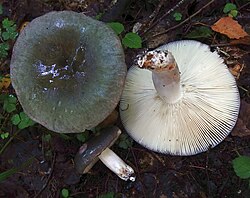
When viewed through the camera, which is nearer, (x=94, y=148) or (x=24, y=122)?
(x=94, y=148)

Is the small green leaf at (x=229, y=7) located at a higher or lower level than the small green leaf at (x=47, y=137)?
higher

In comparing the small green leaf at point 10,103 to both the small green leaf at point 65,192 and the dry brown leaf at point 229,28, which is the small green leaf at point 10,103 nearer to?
the small green leaf at point 65,192

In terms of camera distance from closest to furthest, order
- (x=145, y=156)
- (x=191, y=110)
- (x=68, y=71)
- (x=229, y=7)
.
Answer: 1. (x=68, y=71)
2. (x=191, y=110)
3. (x=145, y=156)
4. (x=229, y=7)

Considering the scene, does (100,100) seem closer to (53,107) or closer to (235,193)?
(53,107)

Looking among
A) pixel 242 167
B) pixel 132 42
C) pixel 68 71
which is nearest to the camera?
pixel 68 71

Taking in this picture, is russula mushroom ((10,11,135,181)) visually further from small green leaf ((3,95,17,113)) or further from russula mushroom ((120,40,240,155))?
small green leaf ((3,95,17,113))

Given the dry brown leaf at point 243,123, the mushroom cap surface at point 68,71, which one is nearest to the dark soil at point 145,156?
the dry brown leaf at point 243,123

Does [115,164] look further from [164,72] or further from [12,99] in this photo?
[12,99]

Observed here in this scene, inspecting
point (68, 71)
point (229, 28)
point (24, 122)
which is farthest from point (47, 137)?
point (229, 28)
